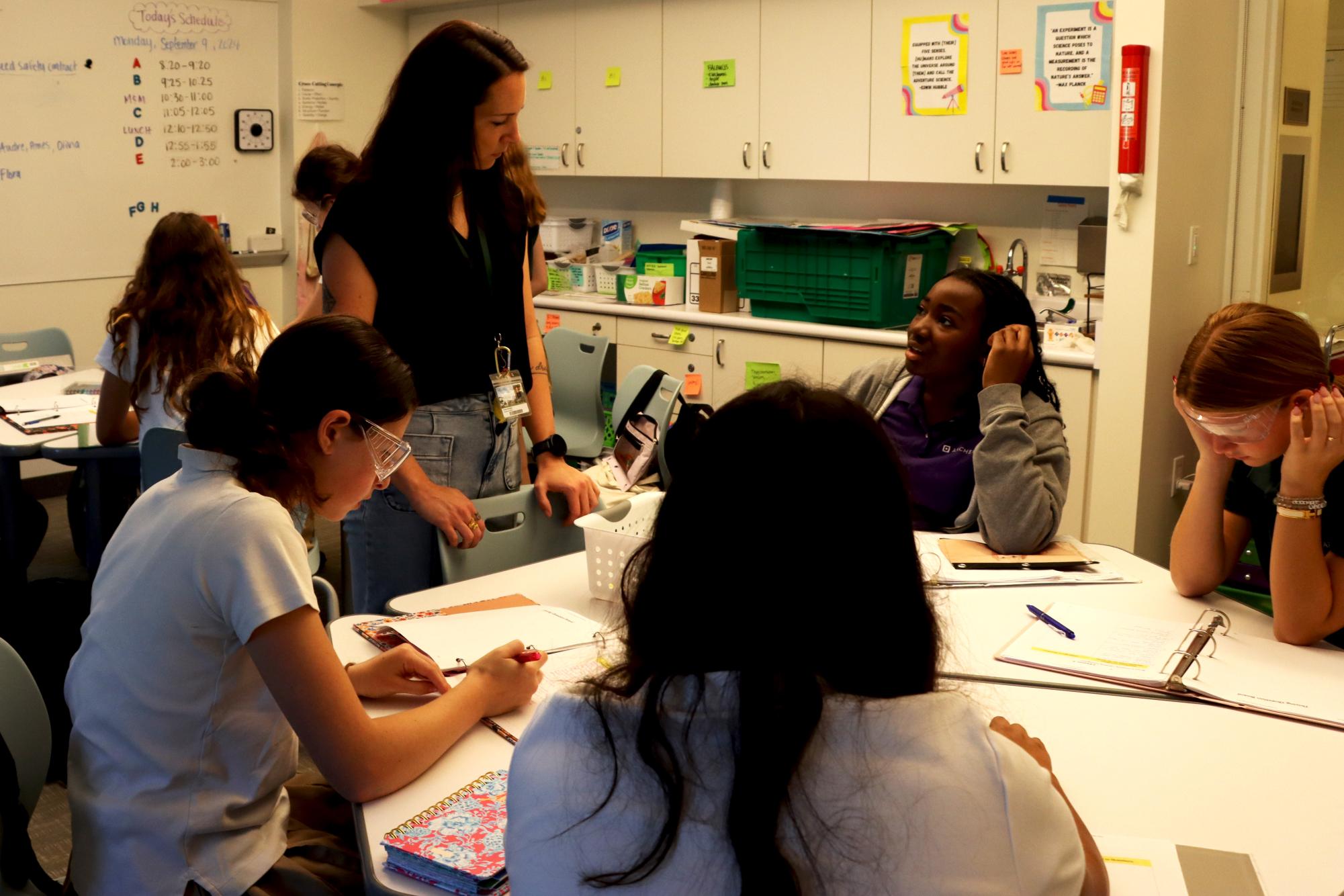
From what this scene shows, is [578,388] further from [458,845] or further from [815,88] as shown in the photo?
[458,845]

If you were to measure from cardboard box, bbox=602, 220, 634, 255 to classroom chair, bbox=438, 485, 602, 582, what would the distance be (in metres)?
3.53

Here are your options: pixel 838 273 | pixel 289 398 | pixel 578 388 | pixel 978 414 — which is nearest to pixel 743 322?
pixel 838 273

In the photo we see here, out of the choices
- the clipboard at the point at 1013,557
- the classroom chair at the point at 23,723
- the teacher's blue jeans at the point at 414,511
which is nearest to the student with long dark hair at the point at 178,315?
the teacher's blue jeans at the point at 414,511

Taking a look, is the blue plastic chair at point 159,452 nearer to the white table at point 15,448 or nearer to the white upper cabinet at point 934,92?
the white table at point 15,448

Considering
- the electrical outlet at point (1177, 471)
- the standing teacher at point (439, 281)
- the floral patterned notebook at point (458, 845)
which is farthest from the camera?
the electrical outlet at point (1177, 471)

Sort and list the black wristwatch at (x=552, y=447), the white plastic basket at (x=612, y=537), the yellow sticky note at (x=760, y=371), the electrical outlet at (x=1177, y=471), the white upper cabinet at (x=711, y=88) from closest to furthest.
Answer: the white plastic basket at (x=612, y=537) → the black wristwatch at (x=552, y=447) → the electrical outlet at (x=1177, y=471) → the yellow sticky note at (x=760, y=371) → the white upper cabinet at (x=711, y=88)

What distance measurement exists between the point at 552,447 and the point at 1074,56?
2.62m

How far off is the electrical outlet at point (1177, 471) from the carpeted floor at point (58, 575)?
2718mm

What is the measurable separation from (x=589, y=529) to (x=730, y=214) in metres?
3.56

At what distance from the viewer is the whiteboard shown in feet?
16.5

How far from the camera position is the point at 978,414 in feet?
7.94

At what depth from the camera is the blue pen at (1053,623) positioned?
→ 70.8 inches

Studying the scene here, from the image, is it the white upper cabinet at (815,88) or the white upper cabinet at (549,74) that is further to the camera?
the white upper cabinet at (549,74)

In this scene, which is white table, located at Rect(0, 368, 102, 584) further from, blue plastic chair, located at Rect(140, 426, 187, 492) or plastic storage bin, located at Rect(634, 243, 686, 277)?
plastic storage bin, located at Rect(634, 243, 686, 277)
